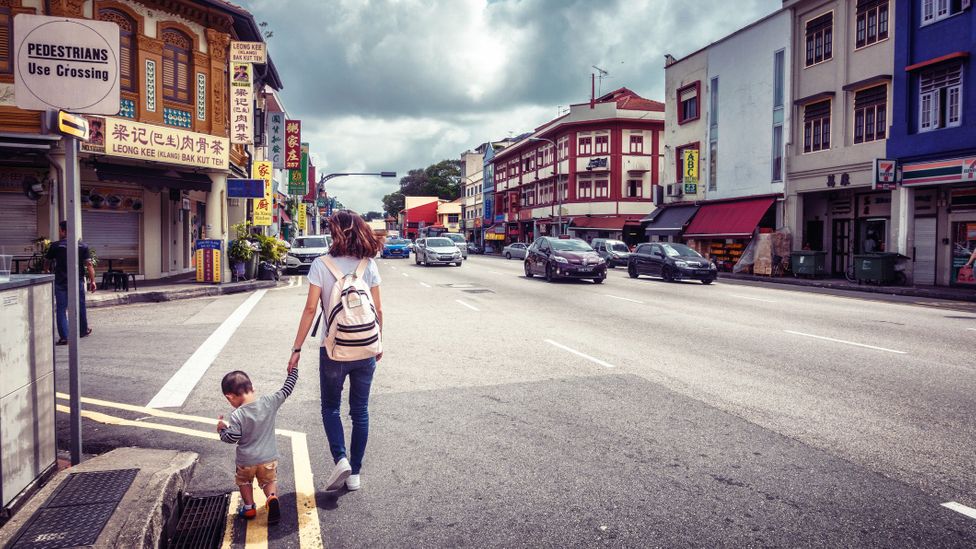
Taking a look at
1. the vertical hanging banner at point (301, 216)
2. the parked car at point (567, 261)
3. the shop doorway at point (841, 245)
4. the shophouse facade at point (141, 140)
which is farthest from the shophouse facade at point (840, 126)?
the vertical hanging banner at point (301, 216)

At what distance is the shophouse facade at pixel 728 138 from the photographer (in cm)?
2956

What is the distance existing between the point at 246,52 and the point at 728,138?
76.1 feet

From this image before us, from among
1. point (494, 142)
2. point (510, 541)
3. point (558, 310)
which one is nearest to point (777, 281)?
point (558, 310)

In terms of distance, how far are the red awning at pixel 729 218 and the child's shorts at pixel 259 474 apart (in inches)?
1126

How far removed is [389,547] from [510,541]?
631 mm

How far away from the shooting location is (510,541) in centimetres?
348

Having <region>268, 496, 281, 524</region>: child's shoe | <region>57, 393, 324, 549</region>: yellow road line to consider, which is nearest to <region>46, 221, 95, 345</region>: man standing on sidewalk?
<region>57, 393, 324, 549</region>: yellow road line

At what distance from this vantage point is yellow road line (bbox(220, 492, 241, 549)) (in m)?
3.52

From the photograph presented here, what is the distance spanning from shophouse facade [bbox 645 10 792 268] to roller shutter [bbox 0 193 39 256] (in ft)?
87.2

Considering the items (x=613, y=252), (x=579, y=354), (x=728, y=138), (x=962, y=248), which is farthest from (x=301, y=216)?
(x=579, y=354)

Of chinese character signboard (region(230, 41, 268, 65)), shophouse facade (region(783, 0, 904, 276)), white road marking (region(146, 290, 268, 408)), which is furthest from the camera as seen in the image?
shophouse facade (region(783, 0, 904, 276))

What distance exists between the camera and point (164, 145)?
18.5 m

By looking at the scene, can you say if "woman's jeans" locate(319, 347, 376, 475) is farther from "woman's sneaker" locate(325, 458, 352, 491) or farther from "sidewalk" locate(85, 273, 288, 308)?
"sidewalk" locate(85, 273, 288, 308)

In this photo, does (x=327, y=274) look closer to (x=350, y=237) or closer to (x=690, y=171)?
(x=350, y=237)
